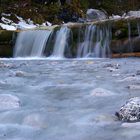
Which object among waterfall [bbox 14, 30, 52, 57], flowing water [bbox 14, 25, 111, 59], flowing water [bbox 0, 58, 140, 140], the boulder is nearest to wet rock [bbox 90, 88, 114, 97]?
flowing water [bbox 0, 58, 140, 140]

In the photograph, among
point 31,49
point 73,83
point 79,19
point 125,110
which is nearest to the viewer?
point 125,110

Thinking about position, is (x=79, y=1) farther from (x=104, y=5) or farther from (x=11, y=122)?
(x=11, y=122)

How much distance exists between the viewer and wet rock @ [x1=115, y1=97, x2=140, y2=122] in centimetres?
448

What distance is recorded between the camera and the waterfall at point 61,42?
17.2 m

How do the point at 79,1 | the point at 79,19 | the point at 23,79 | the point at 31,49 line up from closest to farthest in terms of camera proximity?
1. the point at 23,79
2. the point at 31,49
3. the point at 79,19
4. the point at 79,1

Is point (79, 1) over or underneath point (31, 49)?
over

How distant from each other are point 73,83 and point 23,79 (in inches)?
50.8

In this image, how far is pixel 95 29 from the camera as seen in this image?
1700 cm

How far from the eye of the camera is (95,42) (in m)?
16.8

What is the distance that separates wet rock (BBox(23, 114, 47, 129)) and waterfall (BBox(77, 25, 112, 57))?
457 inches

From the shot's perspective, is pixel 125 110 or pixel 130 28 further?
pixel 130 28

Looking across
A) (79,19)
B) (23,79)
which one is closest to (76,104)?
(23,79)

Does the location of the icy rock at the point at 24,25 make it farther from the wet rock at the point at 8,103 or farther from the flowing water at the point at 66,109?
the wet rock at the point at 8,103

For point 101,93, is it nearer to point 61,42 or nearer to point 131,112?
point 131,112
